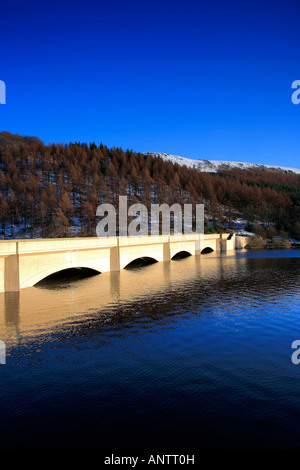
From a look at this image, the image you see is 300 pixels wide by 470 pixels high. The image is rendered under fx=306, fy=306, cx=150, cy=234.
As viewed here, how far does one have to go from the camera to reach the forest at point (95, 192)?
8125cm

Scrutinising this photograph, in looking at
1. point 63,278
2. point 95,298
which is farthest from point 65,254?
point 63,278

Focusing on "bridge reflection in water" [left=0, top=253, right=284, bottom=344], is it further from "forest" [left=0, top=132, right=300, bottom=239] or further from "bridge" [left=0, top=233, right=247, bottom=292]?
"forest" [left=0, top=132, right=300, bottom=239]

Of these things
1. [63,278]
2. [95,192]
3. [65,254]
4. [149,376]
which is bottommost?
[149,376]

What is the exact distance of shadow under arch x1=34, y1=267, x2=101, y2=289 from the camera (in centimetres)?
3081

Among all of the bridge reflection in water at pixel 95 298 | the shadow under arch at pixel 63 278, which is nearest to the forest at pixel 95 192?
the shadow under arch at pixel 63 278

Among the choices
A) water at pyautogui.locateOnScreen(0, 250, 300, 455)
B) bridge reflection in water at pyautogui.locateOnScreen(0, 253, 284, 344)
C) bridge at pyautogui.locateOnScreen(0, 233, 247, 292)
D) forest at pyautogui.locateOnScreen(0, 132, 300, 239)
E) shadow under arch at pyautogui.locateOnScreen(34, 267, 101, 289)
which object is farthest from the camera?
forest at pyautogui.locateOnScreen(0, 132, 300, 239)

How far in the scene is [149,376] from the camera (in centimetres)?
1081

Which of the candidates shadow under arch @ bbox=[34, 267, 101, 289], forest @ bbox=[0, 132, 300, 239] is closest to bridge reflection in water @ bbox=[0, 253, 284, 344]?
shadow under arch @ bbox=[34, 267, 101, 289]

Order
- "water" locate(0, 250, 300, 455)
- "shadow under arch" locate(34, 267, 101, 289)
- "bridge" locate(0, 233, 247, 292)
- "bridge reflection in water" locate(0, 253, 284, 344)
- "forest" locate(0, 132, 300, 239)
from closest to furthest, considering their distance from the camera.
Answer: "water" locate(0, 250, 300, 455) → "bridge reflection in water" locate(0, 253, 284, 344) → "bridge" locate(0, 233, 247, 292) → "shadow under arch" locate(34, 267, 101, 289) → "forest" locate(0, 132, 300, 239)

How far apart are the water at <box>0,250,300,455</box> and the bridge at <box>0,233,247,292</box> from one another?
304 cm

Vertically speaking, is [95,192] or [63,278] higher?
[95,192]

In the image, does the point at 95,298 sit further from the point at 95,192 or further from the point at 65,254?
the point at 95,192

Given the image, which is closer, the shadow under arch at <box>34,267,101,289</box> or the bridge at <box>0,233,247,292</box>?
the bridge at <box>0,233,247,292</box>

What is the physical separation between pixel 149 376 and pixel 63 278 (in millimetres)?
26866
